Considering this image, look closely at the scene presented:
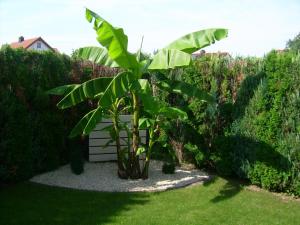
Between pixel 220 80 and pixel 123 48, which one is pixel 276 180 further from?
pixel 123 48

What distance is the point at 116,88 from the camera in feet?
20.2

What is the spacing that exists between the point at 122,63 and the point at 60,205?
2806mm

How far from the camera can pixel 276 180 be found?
281 inches

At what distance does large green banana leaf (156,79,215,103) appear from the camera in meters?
7.22

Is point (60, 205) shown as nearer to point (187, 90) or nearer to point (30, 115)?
point (30, 115)

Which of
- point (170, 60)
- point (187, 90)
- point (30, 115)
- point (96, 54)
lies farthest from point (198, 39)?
point (30, 115)

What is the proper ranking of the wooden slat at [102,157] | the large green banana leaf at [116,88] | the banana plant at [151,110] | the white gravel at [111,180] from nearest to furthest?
the large green banana leaf at [116,88]
the banana plant at [151,110]
the white gravel at [111,180]
the wooden slat at [102,157]

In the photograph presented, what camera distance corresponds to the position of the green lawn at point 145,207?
584cm

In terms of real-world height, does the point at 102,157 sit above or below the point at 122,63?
below

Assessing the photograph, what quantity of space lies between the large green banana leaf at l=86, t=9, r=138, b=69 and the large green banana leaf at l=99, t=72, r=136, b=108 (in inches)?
11.3

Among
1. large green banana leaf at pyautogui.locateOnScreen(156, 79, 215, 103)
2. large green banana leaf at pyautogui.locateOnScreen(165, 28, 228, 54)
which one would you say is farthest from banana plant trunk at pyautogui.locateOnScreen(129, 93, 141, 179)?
large green banana leaf at pyautogui.locateOnScreen(165, 28, 228, 54)

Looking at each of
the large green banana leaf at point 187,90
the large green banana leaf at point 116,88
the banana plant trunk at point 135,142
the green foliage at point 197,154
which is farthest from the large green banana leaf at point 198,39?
the green foliage at point 197,154

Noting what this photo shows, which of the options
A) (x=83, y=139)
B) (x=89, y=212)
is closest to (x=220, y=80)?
(x=83, y=139)

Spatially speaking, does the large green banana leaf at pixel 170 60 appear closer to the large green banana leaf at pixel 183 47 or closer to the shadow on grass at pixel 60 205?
the large green banana leaf at pixel 183 47
